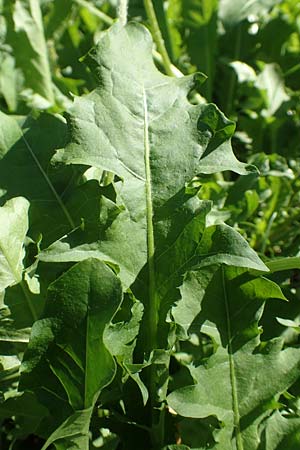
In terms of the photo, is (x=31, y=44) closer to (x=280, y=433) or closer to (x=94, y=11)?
(x=94, y=11)

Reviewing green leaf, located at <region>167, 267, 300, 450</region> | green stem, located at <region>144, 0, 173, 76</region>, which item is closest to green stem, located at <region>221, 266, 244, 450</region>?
green leaf, located at <region>167, 267, 300, 450</region>

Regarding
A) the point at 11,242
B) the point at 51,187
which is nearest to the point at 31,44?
the point at 51,187

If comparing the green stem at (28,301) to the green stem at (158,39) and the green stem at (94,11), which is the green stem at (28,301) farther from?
the green stem at (94,11)

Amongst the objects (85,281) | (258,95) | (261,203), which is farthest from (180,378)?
(258,95)

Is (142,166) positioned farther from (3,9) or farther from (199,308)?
(3,9)

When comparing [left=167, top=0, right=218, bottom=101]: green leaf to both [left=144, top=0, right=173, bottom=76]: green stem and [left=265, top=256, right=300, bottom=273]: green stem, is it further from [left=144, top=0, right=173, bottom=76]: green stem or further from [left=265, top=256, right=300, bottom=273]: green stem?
[left=265, top=256, right=300, bottom=273]: green stem

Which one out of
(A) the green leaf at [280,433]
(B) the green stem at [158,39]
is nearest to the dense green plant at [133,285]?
(A) the green leaf at [280,433]
